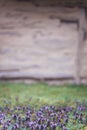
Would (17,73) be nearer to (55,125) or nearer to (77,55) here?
(77,55)

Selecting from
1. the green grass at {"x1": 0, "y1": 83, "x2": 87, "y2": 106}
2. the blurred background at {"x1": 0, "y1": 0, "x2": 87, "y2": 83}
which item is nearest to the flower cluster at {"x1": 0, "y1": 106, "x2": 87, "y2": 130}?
the green grass at {"x1": 0, "y1": 83, "x2": 87, "y2": 106}

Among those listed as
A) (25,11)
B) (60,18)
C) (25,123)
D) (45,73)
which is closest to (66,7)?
(60,18)

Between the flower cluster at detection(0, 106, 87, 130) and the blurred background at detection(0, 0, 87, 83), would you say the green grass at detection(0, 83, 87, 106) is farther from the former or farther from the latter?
the flower cluster at detection(0, 106, 87, 130)

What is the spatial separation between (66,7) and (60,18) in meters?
0.31

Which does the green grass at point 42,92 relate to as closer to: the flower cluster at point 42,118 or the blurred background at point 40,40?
the blurred background at point 40,40

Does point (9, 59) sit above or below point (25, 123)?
above

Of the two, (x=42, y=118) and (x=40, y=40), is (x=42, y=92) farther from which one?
(x=42, y=118)

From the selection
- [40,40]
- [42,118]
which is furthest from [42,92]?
[42,118]

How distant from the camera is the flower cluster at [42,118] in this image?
5.74 metres

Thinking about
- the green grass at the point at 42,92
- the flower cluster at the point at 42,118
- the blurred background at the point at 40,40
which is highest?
the blurred background at the point at 40,40

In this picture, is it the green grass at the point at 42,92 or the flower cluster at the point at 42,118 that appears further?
the green grass at the point at 42,92

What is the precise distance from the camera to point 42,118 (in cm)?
609

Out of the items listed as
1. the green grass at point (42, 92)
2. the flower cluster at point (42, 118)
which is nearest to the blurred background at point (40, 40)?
the green grass at point (42, 92)

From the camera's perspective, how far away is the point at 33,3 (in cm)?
1130
